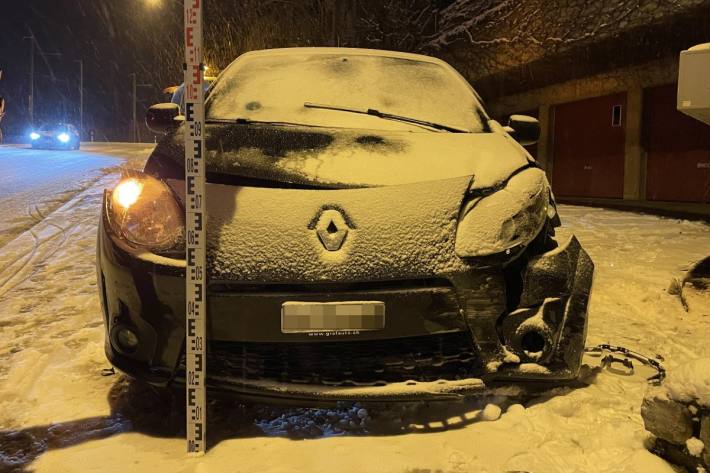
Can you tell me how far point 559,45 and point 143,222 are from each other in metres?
11.2

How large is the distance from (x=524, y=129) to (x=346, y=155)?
1.67m

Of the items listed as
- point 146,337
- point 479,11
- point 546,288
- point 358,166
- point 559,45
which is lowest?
point 146,337

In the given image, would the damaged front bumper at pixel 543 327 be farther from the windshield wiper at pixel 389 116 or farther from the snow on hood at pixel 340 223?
the windshield wiper at pixel 389 116

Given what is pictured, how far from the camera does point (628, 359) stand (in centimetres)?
364

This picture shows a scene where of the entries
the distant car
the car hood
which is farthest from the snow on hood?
the distant car

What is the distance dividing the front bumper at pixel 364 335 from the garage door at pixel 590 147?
40.4ft

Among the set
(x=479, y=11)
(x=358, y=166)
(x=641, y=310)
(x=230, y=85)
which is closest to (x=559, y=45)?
(x=479, y=11)

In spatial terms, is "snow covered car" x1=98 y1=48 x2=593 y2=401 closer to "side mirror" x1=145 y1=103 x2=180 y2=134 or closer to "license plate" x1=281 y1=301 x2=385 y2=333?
"license plate" x1=281 y1=301 x2=385 y2=333

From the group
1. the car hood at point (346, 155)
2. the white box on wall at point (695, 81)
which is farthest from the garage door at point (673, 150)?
the car hood at point (346, 155)

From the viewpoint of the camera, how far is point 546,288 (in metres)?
2.67

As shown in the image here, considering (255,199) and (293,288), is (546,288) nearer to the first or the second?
(293,288)

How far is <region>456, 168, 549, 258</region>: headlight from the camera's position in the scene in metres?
2.61

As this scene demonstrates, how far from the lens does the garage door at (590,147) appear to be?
13.9 m

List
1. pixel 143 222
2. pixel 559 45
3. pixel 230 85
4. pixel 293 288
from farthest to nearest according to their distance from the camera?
pixel 559 45 < pixel 230 85 < pixel 143 222 < pixel 293 288
